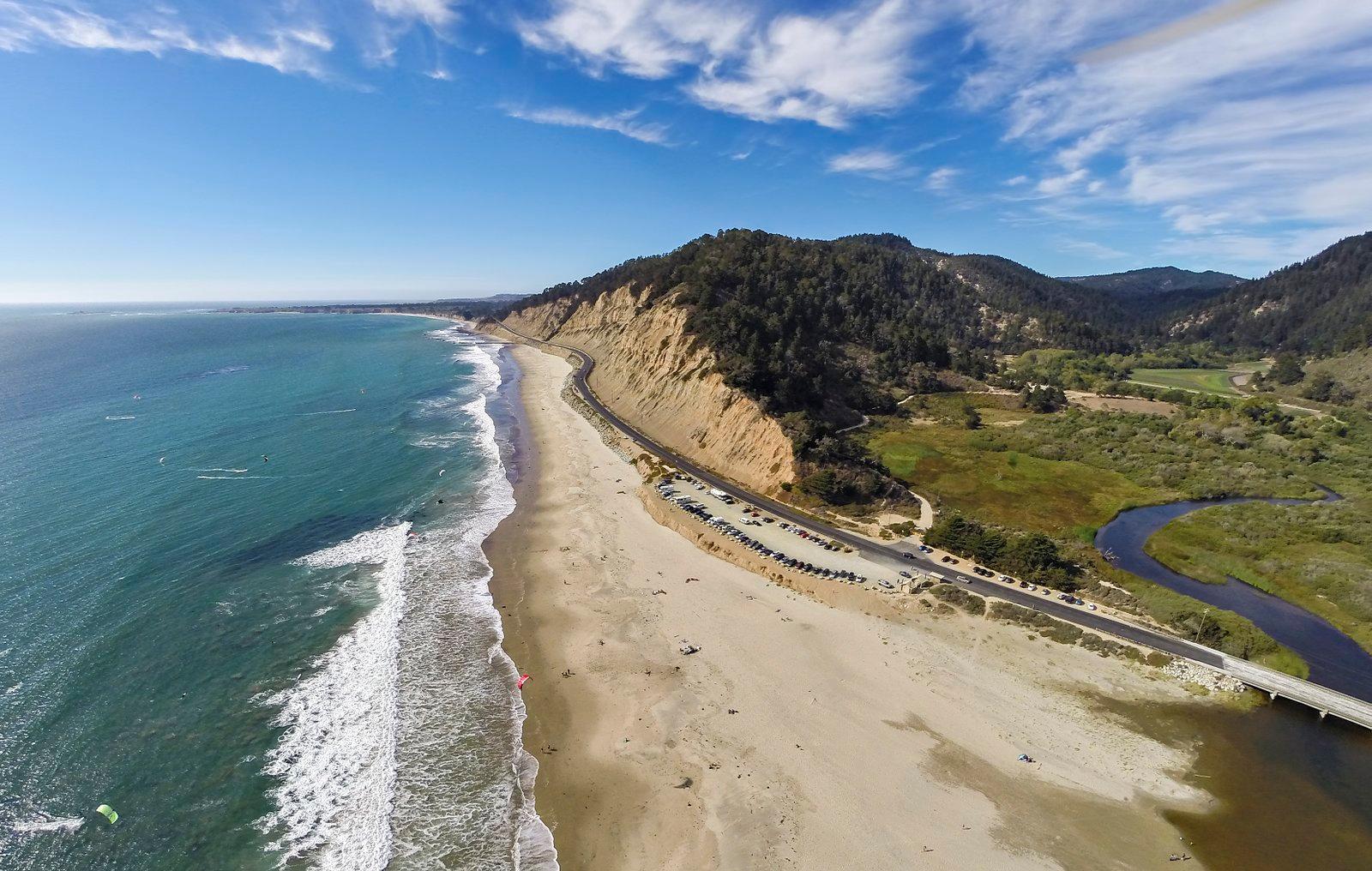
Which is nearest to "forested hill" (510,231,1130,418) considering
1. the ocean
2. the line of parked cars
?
the line of parked cars

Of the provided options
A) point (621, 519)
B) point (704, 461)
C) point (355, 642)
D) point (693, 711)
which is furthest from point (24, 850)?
point (704, 461)

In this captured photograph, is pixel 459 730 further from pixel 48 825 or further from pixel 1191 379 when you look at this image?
pixel 1191 379

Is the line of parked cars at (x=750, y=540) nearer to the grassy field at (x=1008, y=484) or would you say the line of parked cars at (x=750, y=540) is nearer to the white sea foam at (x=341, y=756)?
the grassy field at (x=1008, y=484)

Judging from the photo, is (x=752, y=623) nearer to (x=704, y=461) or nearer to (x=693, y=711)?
(x=693, y=711)

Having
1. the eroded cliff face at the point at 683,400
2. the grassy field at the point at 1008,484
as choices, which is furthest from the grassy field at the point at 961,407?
the eroded cliff face at the point at 683,400

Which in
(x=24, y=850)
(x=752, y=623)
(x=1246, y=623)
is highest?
(x=1246, y=623)
